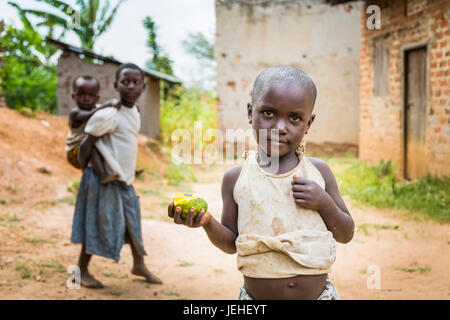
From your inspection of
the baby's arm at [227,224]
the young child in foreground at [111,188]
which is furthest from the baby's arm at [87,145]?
the baby's arm at [227,224]

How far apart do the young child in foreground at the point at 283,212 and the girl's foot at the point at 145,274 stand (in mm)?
2365

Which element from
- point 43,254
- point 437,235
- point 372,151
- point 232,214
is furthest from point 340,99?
point 232,214

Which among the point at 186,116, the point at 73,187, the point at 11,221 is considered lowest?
the point at 11,221

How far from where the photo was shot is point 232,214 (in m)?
1.77

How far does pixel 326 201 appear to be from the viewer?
162 centimetres

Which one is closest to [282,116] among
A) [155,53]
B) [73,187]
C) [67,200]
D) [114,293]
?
[114,293]

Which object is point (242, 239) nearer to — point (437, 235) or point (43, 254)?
point (43, 254)

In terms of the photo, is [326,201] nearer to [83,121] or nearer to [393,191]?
[83,121]

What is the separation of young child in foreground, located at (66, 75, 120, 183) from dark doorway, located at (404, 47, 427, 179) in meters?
4.88

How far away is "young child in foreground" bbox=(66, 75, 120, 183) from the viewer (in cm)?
372

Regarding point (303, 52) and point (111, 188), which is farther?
point (303, 52)

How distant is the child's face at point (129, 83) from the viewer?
372 cm

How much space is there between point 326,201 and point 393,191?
5.26m
